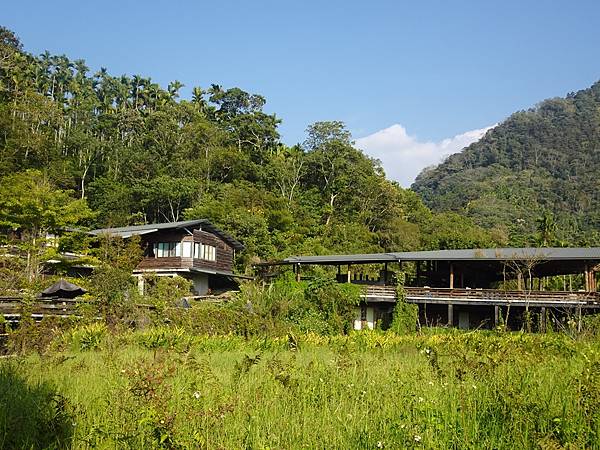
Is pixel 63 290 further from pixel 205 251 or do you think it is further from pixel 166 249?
pixel 205 251

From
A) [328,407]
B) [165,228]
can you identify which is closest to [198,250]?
[165,228]

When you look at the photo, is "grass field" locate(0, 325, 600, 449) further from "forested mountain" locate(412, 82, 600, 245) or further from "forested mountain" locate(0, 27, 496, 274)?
"forested mountain" locate(412, 82, 600, 245)

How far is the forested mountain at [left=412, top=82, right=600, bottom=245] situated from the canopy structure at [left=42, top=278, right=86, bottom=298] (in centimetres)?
3669

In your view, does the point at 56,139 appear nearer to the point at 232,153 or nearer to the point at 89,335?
the point at 232,153

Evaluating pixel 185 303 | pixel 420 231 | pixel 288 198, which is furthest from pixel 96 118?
pixel 185 303

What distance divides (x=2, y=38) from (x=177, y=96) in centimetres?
1898

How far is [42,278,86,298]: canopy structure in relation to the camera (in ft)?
66.3

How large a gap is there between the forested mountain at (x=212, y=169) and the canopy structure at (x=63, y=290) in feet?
56.2

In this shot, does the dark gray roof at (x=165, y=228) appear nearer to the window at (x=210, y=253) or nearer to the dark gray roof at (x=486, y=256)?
the window at (x=210, y=253)

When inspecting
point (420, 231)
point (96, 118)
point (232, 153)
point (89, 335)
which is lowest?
point (89, 335)

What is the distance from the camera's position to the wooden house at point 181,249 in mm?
34625

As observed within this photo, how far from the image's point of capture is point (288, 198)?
52.2 metres

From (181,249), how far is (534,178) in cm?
6721

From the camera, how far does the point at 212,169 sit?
50.0 m
